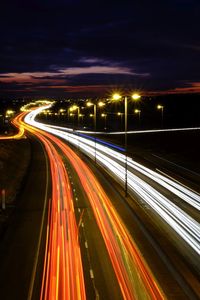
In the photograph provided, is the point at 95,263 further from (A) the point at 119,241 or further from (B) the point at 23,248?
(B) the point at 23,248

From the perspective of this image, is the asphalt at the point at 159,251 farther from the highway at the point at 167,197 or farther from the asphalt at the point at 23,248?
the asphalt at the point at 23,248

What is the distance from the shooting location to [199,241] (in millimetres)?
29906

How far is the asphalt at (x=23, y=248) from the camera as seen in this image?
23516mm

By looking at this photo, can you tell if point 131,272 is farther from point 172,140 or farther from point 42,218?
point 172,140

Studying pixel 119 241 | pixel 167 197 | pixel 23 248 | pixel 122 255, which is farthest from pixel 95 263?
pixel 167 197

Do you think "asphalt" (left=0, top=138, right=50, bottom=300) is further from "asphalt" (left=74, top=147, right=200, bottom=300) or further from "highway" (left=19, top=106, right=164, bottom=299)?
"asphalt" (left=74, top=147, right=200, bottom=300)

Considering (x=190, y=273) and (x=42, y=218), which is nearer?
(x=190, y=273)

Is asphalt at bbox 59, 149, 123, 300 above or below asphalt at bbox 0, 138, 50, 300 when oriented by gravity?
above

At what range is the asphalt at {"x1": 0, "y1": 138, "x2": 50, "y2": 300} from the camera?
926 inches

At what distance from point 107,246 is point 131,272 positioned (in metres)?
5.22

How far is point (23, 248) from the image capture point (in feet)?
98.6

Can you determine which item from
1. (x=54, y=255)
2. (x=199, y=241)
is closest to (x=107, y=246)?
(x=54, y=255)

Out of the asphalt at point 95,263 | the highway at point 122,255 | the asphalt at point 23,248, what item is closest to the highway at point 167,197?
the highway at point 122,255

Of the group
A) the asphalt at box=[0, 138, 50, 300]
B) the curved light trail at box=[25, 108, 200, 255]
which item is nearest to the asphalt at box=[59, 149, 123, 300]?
the asphalt at box=[0, 138, 50, 300]
